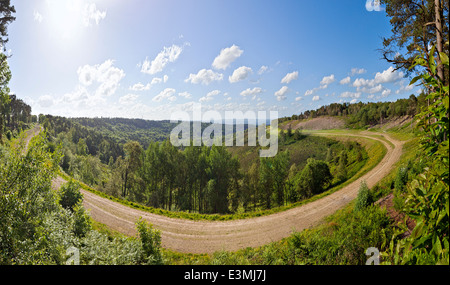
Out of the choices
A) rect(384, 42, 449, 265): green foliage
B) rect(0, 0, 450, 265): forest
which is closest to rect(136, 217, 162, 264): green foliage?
rect(0, 0, 450, 265): forest

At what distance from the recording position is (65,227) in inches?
235

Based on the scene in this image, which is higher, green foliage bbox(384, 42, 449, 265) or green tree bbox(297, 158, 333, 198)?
green foliage bbox(384, 42, 449, 265)

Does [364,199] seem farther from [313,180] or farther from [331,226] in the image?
[313,180]

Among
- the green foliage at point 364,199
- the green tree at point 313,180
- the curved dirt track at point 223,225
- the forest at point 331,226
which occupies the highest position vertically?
the forest at point 331,226

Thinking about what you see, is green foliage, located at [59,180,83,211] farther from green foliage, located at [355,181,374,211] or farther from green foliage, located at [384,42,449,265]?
green foliage, located at [355,181,374,211]

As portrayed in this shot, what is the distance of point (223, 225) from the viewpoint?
67.5ft

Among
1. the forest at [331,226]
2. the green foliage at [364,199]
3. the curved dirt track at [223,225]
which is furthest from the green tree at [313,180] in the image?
the green foliage at [364,199]

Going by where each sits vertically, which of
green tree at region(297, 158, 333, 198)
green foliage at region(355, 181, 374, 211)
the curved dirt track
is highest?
green foliage at region(355, 181, 374, 211)

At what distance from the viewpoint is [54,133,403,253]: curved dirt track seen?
16.8 meters

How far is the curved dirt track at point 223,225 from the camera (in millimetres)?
16828

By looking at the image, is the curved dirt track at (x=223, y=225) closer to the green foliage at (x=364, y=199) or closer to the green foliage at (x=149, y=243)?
the green foliage at (x=364, y=199)
